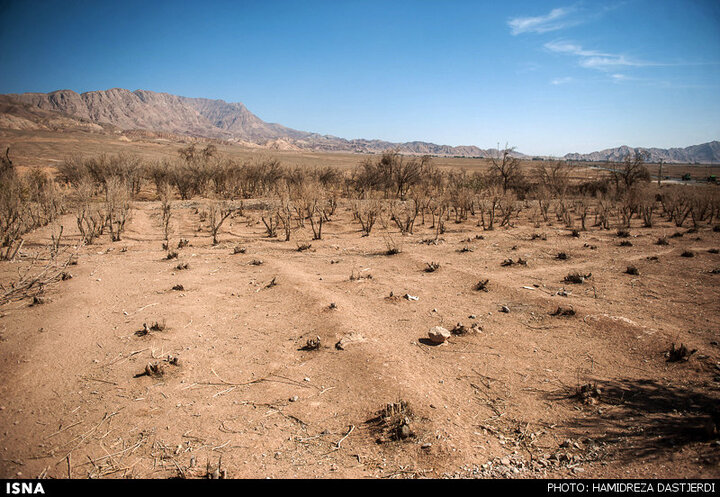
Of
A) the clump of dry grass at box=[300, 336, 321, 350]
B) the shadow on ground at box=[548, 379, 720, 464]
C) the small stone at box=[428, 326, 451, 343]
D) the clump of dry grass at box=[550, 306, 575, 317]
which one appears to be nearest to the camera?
the shadow on ground at box=[548, 379, 720, 464]

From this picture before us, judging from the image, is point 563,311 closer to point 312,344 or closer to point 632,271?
point 632,271

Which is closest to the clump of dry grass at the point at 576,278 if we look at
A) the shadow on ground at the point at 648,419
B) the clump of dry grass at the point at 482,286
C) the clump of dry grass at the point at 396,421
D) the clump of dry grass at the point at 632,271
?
the clump of dry grass at the point at 632,271

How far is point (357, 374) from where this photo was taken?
4367 millimetres

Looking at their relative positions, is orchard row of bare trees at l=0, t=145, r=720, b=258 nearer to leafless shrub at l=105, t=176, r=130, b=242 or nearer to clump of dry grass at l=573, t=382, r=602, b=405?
leafless shrub at l=105, t=176, r=130, b=242

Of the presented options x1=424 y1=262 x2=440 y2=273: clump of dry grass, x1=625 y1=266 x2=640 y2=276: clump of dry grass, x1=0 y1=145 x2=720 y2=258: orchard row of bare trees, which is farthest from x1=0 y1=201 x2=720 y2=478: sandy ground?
x1=0 y1=145 x2=720 y2=258: orchard row of bare trees

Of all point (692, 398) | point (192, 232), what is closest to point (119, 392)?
point (692, 398)

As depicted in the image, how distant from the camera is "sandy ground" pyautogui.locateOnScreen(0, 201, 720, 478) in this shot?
10.1 ft

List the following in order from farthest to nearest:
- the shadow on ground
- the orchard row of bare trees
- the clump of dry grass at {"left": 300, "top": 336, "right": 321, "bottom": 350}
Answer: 1. the orchard row of bare trees
2. the clump of dry grass at {"left": 300, "top": 336, "right": 321, "bottom": 350}
3. the shadow on ground

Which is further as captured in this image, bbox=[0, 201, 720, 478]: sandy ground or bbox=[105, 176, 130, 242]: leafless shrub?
bbox=[105, 176, 130, 242]: leafless shrub

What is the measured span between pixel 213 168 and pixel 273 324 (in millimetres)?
19256

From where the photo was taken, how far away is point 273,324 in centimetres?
574

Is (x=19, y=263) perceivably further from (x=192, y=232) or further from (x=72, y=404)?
(x=72, y=404)

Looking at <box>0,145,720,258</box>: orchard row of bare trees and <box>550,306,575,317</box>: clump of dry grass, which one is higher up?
<box>0,145,720,258</box>: orchard row of bare trees

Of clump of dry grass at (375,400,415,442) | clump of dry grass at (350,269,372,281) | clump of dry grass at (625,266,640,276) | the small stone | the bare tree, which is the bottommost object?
clump of dry grass at (375,400,415,442)
